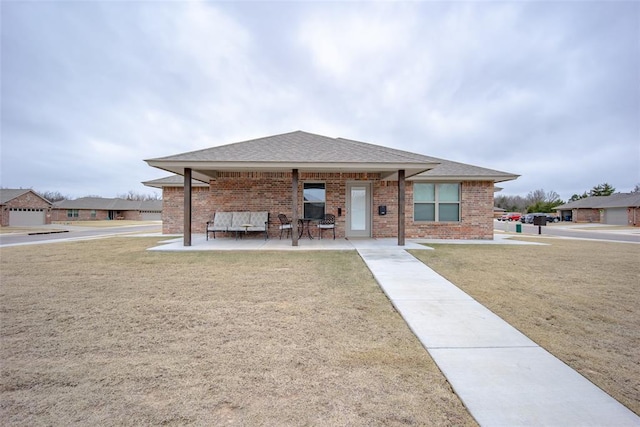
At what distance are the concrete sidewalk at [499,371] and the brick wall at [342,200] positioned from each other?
7.80 metres

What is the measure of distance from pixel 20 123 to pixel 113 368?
34.1 meters

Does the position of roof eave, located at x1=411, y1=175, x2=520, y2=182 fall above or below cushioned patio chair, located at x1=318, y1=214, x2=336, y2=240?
above

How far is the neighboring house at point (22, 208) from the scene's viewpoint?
114ft

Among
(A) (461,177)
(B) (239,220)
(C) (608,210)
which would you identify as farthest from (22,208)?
(C) (608,210)

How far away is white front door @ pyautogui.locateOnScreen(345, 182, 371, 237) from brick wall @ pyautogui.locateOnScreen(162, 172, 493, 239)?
248mm

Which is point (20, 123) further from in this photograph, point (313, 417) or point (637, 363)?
point (637, 363)

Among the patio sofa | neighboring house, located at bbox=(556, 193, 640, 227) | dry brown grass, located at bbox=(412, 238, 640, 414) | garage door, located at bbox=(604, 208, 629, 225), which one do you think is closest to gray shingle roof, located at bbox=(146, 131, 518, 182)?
the patio sofa

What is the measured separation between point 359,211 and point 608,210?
44.1m

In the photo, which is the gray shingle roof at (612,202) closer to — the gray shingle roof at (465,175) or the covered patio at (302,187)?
the gray shingle roof at (465,175)

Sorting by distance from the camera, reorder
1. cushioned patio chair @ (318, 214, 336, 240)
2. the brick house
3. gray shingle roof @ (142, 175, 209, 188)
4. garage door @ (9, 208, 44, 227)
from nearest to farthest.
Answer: the brick house
cushioned patio chair @ (318, 214, 336, 240)
gray shingle roof @ (142, 175, 209, 188)
garage door @ (9, 208, 44, 227)

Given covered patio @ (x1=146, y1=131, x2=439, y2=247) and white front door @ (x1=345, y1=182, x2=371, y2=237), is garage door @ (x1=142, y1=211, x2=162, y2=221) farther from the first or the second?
white front door @ (x1=345, y1=182, x2=371, y2=237)

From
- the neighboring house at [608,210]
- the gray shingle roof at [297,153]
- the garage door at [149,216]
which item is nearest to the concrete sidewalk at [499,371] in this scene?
the gray shingle roof at [297,153]

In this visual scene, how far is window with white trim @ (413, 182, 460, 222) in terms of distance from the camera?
511 inches

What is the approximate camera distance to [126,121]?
80.8 feet
